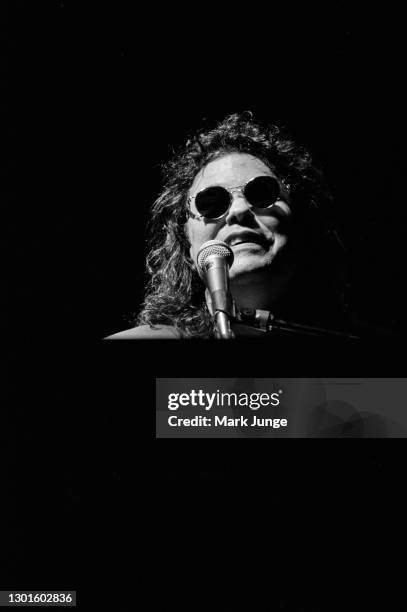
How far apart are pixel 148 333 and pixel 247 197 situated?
631 millimetres

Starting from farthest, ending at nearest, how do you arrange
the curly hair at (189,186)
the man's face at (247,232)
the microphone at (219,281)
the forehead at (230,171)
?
the curly hair at (189,186)
the forehead at (230,171)
the man's face at (247,232)
the microphone at (219,281)

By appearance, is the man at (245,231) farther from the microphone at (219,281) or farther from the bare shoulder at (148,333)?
the microphone at (219,281)

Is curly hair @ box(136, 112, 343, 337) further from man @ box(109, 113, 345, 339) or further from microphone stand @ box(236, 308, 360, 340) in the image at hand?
microphone stand @ box(236, 308, 360, 340)

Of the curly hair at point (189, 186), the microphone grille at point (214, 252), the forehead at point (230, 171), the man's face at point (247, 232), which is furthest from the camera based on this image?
the curly hair at point (189, 186)

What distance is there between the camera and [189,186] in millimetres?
2658

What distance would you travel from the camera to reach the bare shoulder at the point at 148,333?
2.19 meters

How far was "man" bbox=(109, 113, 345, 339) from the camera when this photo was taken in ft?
7.21

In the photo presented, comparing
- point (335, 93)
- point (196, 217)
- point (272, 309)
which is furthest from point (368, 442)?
point (335, 93)

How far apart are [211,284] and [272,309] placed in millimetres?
683

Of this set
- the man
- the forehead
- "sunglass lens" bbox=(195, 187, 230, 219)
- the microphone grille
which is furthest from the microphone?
the forehead

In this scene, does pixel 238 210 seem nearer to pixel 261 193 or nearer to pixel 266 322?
pixel 261 193

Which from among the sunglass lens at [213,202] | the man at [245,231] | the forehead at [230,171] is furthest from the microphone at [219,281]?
the forehead at [230,171]

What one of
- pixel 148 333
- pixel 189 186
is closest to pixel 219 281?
pixel 148 333

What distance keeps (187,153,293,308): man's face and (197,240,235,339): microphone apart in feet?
1.47
